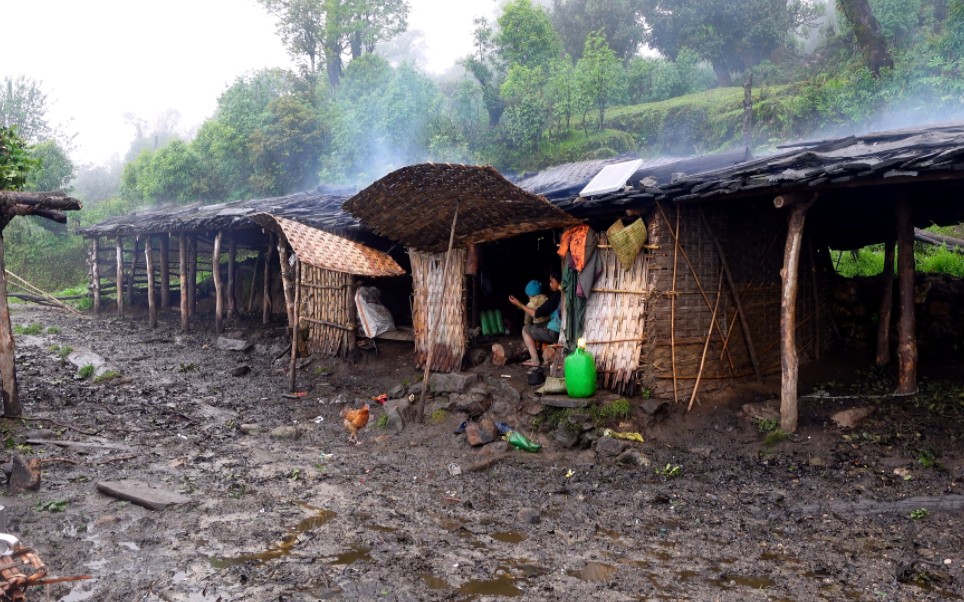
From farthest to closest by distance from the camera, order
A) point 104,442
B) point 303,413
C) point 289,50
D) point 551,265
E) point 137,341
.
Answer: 1. point 289,50
2. point 137,341
3. point 551,265
4. point 303,413
5. point 104,442

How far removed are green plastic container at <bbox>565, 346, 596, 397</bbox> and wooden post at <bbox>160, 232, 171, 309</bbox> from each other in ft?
40.0

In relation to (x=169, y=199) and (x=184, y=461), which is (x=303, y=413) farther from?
(x=169, y=199)

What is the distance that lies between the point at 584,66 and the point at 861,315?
16.4m

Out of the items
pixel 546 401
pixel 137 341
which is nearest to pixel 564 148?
pixel 137 341

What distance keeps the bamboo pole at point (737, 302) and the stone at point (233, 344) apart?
366 inches

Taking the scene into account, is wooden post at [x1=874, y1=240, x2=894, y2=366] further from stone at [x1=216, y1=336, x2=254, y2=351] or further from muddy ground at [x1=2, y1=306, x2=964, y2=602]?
stone at [x1=216, y1=336, x2=254, y2=351]

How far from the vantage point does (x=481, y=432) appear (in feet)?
25.5

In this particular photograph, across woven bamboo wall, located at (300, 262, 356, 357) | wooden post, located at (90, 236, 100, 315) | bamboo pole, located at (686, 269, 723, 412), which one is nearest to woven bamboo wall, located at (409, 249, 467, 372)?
woven bamboo wall, located at (300, 262, 356, 357)

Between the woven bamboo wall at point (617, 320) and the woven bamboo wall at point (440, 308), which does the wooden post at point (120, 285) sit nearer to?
the woven bamboo wall at point (440, 308)

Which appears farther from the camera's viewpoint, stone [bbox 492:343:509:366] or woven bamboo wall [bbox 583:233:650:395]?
stone [bbox 492:343:509:366]

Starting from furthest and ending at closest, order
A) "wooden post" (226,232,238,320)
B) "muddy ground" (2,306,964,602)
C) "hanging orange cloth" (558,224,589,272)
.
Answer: "wooden post" (226,232,238,320) → "hanging orange cloth" (558,224,589,272) → "muddy ground" (2,306,964,602)

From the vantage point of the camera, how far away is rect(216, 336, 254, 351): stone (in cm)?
1308

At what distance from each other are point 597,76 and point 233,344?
16654 millimetres

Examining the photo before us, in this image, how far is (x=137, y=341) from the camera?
14.3 metres
